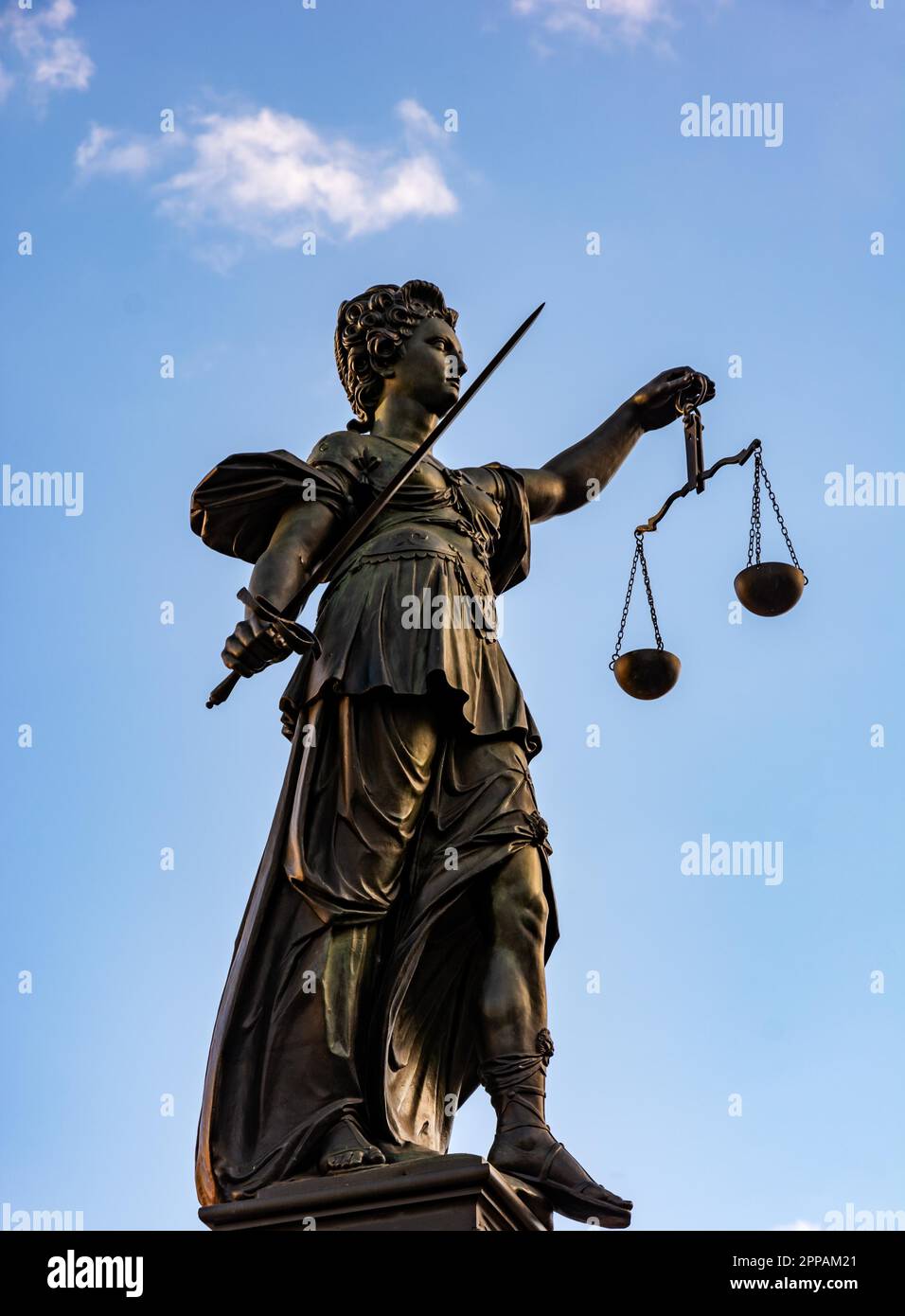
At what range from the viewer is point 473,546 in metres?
11.6

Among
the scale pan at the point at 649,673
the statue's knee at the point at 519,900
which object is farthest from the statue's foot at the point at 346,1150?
the scale pan at the point at 649,673

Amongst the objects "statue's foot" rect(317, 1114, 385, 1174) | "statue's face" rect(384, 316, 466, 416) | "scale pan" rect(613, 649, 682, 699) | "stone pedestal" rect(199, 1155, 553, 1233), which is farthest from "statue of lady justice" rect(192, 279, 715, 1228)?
"scale pan" rect(613, 649, 682, 699)

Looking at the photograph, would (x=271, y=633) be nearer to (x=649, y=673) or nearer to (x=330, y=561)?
(x=330, y=561)

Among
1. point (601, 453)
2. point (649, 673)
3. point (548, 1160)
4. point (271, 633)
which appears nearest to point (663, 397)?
point (601, 453)

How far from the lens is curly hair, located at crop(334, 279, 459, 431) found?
1210 centimetres

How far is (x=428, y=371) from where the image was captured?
12023 millimetres

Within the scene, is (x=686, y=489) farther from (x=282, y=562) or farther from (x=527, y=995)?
(x=527, y=995)

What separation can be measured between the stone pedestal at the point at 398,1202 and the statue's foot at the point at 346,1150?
0.24 ft

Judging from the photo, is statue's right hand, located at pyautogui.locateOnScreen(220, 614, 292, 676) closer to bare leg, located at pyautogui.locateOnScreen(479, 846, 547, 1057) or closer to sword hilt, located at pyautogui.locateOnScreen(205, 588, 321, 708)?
sword hilt, located at pyautogui.locateOnScreen(205, 588, 321, 708)

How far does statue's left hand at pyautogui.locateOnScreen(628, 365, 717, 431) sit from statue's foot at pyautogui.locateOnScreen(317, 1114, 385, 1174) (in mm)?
4537

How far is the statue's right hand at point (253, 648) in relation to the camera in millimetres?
10523

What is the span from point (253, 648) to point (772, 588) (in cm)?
300

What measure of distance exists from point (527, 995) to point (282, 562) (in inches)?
94.9

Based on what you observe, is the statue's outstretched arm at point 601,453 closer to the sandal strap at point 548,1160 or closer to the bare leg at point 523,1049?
the bare leg at point 523,1049
